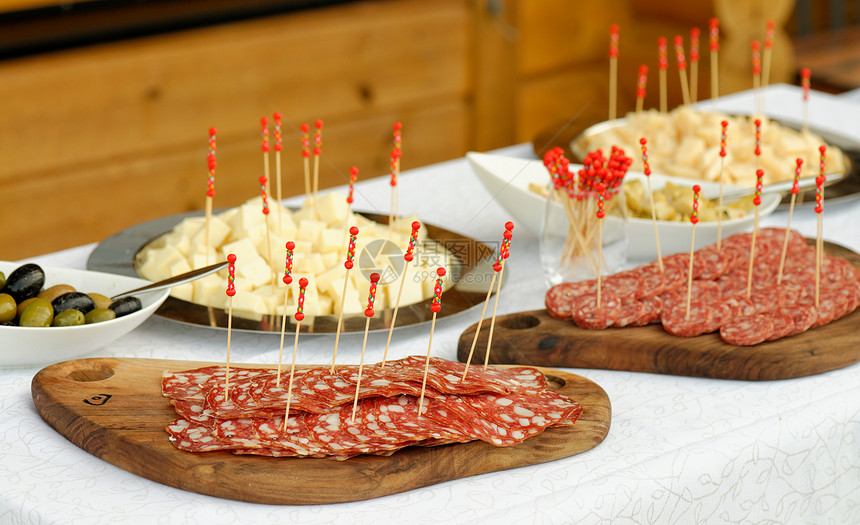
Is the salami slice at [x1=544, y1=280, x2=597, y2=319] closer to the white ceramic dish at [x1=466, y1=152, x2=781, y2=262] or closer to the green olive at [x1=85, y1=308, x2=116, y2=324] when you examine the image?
the white ceramic dish at [x1=466, y1=152, x2=781, y2=262]

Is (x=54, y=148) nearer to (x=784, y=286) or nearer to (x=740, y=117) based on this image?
(x=740, y=117)

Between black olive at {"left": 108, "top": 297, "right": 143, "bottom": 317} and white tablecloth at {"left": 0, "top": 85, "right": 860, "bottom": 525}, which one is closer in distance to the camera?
white tablecloth at {"left": 0, "top": 85, "right": 860, "bottom": 525}

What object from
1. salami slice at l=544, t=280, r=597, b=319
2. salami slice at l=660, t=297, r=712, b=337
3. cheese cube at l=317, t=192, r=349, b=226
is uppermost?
cheese cube at l=317, t=192, r=349, b=226

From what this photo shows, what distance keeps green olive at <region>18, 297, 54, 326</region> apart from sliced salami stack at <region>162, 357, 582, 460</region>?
188 millimetres

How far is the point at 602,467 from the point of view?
1.11 metres

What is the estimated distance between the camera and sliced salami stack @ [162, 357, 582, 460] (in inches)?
42.1

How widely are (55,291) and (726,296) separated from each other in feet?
2.98

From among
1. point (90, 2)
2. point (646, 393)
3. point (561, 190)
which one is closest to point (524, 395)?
point (646, 393)

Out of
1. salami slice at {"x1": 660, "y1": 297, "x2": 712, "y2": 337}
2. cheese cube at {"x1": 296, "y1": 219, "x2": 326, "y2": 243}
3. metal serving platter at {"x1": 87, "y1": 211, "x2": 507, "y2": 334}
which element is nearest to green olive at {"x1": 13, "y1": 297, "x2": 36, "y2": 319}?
metal serving platter at {"x1": 87, "y1": 211, "x2": 507, "y2": 334}

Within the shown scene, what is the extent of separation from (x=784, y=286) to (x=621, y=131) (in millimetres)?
720

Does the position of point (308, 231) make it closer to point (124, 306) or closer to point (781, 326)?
point (124, 306)

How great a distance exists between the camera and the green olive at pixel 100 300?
1.33 m

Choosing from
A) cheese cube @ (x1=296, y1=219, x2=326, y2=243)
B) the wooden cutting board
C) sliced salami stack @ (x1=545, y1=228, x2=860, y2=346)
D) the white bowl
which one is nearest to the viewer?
the wooden cutting board

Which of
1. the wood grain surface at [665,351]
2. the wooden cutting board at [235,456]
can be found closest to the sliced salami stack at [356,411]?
the wooden cutting board at [235,456]
